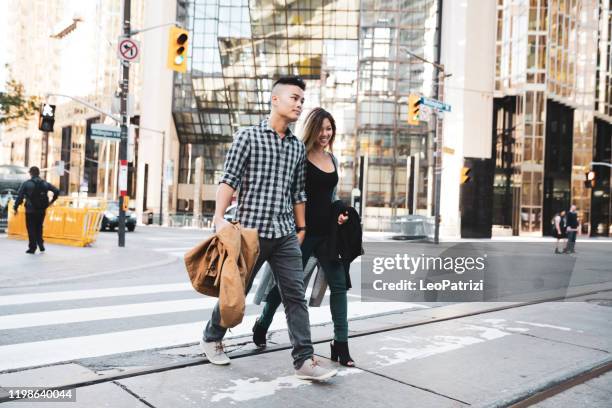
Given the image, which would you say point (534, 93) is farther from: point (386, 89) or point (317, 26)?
point (317, 26)

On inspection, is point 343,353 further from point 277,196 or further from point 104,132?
point 104,132

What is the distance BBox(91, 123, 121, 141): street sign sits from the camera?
15172 mm

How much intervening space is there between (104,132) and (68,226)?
8.88 ft

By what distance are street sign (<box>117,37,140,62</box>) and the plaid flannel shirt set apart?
41.4ft

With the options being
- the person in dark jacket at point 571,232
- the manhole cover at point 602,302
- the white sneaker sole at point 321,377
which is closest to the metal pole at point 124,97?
the manhole cover at point 602,302

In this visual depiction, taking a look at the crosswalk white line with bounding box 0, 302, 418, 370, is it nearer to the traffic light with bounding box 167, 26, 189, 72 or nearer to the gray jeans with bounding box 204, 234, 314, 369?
the gray jeans with bounding box 204, 234, 314, 369

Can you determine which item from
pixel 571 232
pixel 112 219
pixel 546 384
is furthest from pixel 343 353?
pixel 112 219

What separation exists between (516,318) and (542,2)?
128 feet

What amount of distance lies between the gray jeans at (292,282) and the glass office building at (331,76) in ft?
125

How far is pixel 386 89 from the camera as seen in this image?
45344 millimetres

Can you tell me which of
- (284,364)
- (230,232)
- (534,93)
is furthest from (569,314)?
(534,93)

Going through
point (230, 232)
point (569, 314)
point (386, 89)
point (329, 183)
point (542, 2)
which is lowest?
point (569, 314)

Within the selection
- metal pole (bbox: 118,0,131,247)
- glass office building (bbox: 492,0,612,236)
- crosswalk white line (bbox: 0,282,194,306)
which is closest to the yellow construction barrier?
metal pole (bbox: 118,0,131,247)

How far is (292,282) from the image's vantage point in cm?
369
